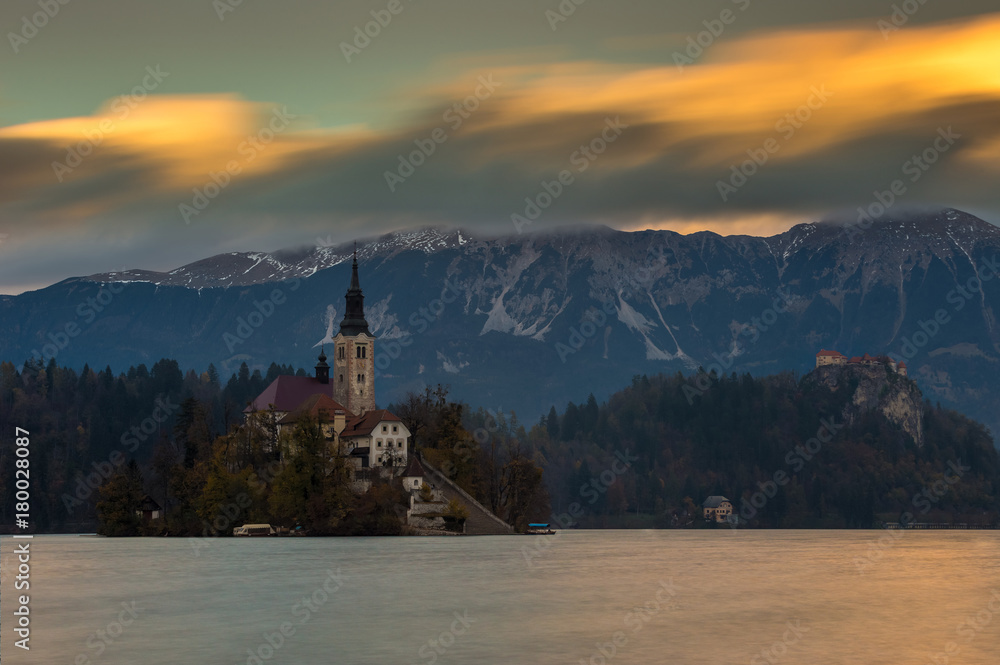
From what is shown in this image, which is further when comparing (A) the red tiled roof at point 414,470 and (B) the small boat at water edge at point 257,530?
(A) the red tiled roof at point 414,470

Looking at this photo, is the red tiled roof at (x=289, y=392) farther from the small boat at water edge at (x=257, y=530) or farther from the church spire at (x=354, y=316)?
the small boat at water edge at (x=257, y=530)

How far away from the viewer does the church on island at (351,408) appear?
155 m

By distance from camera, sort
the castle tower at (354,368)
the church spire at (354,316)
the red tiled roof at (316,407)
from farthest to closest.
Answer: the church spire at (354,316)
the castle tower at (354,368)
the red tiled roof at (316,407)

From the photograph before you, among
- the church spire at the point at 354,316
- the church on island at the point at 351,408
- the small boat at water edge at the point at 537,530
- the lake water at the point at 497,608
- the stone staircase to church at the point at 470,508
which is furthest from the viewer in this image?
the church spire at the point at 354,316

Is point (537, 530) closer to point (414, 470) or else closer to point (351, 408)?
point (351, 408)

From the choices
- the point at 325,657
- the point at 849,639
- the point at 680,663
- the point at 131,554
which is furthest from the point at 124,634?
the point at 131,554

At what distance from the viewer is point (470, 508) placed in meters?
158

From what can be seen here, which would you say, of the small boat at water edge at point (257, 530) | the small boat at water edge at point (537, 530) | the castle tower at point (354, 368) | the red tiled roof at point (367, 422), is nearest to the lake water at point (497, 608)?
the small boat at water edge at point (257, 530)

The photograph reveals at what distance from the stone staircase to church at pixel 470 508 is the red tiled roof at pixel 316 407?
1339cm

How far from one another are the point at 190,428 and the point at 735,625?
119303 mm

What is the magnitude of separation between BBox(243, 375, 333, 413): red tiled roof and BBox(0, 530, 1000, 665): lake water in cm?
5555

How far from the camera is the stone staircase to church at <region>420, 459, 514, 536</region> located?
155750mm

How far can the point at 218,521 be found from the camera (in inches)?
5969

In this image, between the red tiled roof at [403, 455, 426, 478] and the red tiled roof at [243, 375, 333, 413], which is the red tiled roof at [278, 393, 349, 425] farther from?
the red tiled roof at [403, 455, 426, 478]
